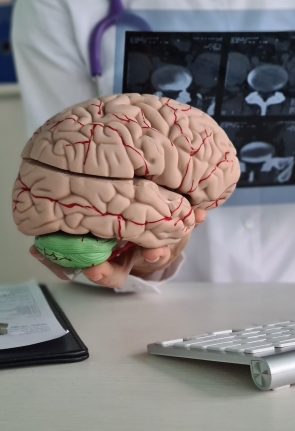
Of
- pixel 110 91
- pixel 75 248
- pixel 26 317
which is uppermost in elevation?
pixel 110 91

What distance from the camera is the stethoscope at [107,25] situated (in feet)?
3.17

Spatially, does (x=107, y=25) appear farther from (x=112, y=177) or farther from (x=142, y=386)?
(x=142, y=386)

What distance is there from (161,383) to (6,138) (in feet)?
3.19

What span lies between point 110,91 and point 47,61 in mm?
109

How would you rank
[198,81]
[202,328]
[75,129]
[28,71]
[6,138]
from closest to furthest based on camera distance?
1. [75,129]
2. [202,328]
3. [198,81]
4. [28,71]
5. [6,138]

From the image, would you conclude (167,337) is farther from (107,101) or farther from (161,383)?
(107,101)

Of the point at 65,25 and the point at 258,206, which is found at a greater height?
the point at 65,25

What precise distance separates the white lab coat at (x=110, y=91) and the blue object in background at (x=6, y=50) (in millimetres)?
540

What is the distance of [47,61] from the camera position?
1.03 meters

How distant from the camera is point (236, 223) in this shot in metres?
1.08

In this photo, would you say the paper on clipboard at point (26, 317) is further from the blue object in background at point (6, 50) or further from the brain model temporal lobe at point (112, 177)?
the blue object in background at point (6, 50)

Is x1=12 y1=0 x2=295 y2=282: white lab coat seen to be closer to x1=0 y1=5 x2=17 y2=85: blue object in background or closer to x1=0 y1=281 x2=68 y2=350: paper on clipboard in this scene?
x1=0 y1=281 x2=68 y2=350: paper on clipboard

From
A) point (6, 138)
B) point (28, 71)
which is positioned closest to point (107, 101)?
point (28, 71)

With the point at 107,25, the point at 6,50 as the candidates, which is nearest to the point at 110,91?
the point at 107,25
